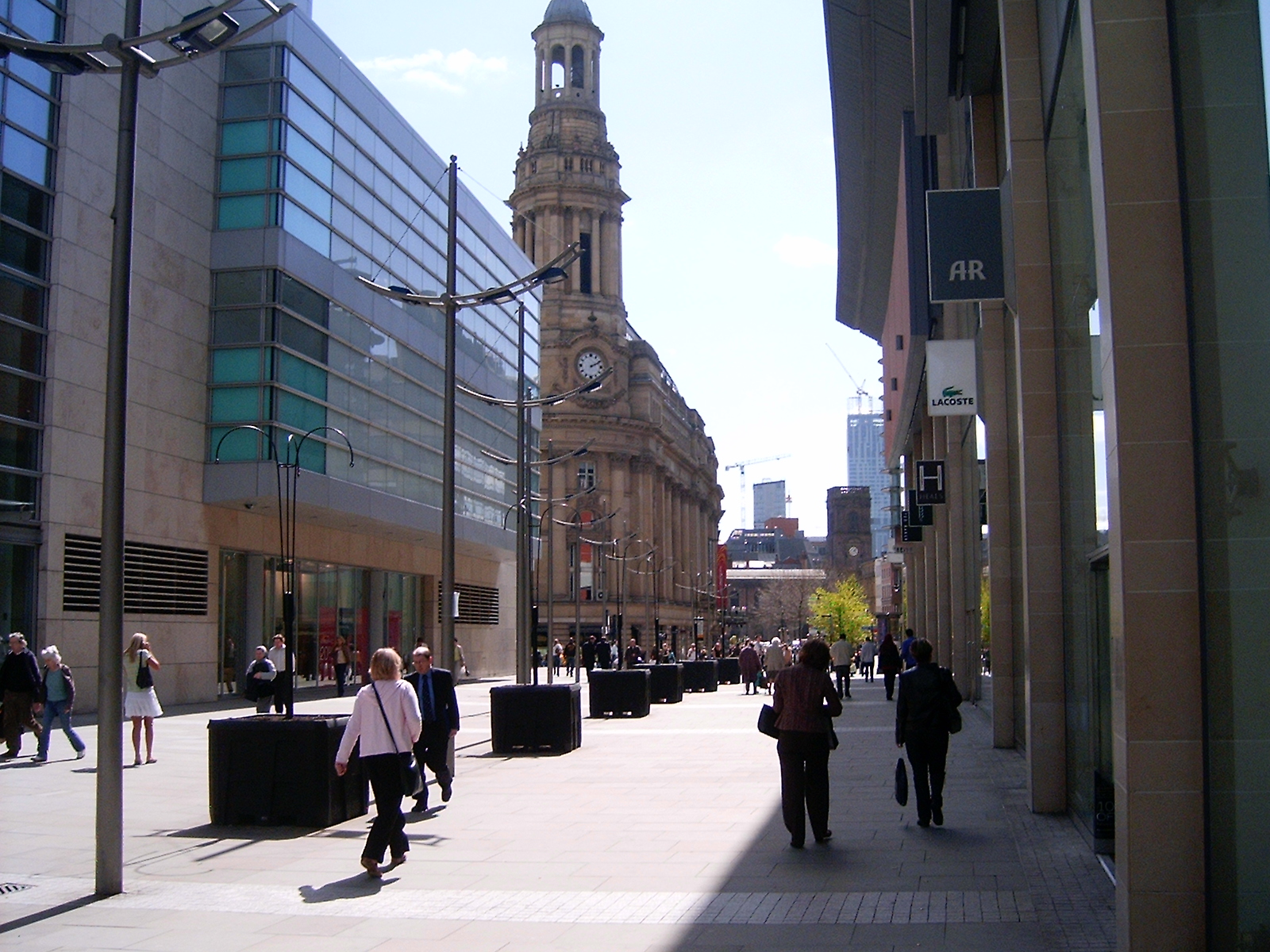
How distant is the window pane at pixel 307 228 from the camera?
113ft

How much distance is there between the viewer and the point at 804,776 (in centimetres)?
1148

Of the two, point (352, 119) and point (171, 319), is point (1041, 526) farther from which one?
point (352, 119)

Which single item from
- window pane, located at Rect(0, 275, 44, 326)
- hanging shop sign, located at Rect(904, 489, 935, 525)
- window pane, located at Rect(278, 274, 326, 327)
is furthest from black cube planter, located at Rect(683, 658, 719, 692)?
window pane, located at Rect(0, 275, 44, 326)

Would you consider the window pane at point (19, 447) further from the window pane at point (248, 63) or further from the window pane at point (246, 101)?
the window pane at point (248, 63)

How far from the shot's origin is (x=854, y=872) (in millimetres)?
10172

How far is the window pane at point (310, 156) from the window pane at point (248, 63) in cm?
159

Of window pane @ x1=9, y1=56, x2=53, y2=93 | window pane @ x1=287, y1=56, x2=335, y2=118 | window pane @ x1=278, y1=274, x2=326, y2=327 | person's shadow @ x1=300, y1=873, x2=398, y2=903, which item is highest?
window pane @ x1=287, y1=56, x2=335, y2=118

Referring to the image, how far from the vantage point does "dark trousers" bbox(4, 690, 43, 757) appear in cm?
1886

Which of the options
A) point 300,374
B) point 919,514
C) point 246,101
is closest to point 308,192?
point 246,101

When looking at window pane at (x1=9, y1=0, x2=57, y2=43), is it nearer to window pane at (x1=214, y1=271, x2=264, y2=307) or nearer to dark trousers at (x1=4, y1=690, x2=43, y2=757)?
window pane at (x1=214, y1=271, x2=264, y2=307)

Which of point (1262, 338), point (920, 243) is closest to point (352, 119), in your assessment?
point (920, 243)

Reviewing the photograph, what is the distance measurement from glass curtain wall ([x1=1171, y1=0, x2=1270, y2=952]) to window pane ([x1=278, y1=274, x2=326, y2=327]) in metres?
29.4

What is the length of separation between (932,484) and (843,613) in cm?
7140

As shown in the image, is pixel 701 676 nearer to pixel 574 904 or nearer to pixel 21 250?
pixel 21 250
